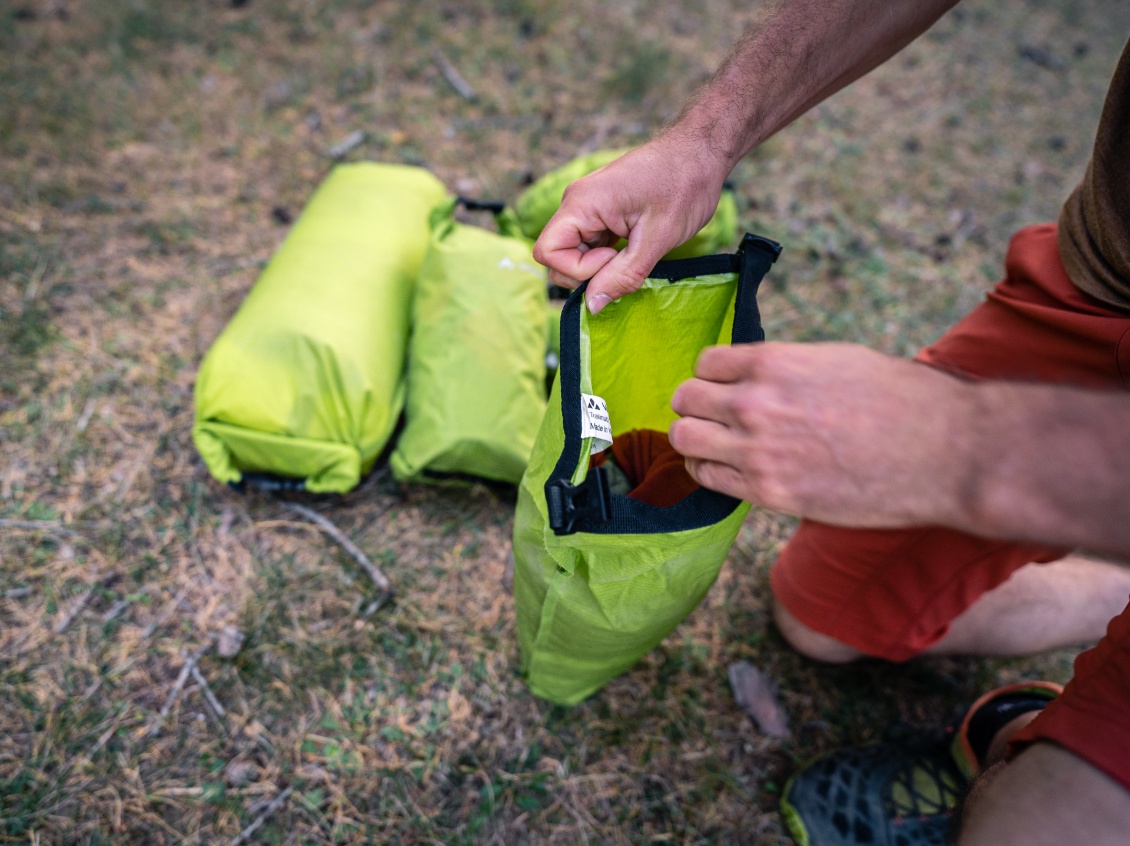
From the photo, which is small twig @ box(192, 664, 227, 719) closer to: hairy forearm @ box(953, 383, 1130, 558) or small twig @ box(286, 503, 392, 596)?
small twig @ box(286, 503, 392, 596)

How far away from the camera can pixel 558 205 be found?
6.72ft

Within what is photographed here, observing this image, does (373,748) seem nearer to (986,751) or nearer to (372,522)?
(372,522)

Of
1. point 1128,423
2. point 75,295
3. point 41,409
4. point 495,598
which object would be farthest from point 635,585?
point 75,295

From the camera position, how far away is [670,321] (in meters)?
1.27

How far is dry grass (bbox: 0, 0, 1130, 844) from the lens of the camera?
153 centimetres

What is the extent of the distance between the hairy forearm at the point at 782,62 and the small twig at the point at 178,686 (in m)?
1.67

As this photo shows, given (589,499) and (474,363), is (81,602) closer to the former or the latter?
(474,363)

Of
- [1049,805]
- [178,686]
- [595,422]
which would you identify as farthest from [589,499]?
[178,686]

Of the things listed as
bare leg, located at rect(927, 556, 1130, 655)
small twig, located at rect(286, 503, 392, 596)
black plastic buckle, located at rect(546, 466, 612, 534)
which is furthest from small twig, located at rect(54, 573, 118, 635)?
bare leg, located at rect(927, 556, 1130, 655)

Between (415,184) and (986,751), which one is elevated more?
(415,184)

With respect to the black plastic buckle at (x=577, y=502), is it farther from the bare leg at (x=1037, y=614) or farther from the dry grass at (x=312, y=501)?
the bare leg at (x=1037, y=614)

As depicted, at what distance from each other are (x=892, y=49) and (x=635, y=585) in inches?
52.0

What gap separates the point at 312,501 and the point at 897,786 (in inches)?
66.8

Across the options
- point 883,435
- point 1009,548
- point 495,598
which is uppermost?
point 883,435
